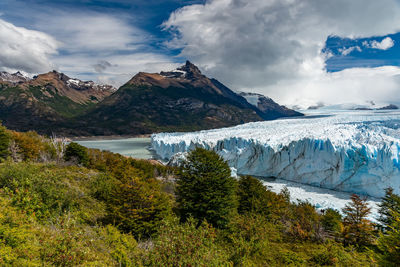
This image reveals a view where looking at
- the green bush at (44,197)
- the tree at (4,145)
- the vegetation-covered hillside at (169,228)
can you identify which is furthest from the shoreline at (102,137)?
the green bush at (44,197)

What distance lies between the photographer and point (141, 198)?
9.59 m

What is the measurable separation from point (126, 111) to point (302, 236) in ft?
573

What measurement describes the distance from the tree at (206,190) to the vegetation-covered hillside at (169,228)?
0.17 ft

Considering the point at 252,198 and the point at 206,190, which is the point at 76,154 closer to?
the point at 206,190

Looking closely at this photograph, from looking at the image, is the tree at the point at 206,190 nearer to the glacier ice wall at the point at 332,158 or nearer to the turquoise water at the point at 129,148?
the glacier ice wall at the point at 332,158

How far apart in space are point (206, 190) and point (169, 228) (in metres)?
4.65

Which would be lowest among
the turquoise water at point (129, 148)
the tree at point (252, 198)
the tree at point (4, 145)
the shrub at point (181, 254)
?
the turquoise water at point (129, 148)

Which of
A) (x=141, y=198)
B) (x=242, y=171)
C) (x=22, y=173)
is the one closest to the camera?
(x=141, y=198)

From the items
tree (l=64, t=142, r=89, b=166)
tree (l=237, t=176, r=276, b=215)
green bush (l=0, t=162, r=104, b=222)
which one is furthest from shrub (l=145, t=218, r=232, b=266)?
tree (l=64, t=142, r=89, b=166)

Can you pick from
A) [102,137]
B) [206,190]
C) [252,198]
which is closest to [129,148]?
[102,137]

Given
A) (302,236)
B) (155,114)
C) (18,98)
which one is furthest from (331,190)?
Answer: (18,98)

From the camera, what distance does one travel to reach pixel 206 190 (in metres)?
11.2

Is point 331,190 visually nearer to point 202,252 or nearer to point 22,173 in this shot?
point 202,252

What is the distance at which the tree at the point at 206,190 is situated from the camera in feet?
36.2
